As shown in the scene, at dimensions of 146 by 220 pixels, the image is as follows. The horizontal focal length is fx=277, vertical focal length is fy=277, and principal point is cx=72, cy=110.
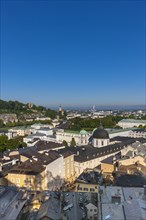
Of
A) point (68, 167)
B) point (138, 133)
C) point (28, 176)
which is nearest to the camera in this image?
point (28, 176)

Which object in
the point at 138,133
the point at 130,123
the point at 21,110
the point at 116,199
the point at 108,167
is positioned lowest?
the point at 138,133

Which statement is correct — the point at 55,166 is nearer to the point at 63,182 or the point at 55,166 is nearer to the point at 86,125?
the point at 63,182

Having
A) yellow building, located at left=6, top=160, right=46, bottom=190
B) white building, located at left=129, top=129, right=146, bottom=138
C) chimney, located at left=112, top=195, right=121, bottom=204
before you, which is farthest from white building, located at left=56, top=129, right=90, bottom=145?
chimney, located at left=112, top=195, right=121, bottom=204

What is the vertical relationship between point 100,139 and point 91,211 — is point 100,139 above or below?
above

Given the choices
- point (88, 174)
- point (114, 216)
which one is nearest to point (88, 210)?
point (114, 216)

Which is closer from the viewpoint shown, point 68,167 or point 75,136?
point 68,167

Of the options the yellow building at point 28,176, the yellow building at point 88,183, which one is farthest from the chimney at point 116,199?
the yellow building at point 28,176

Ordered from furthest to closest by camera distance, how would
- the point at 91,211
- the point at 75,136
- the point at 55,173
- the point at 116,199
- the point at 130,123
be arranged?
the point at 130,123 → the point at 75,136 → the point at 55,173 → the point at 91,211 → the point at 116,199

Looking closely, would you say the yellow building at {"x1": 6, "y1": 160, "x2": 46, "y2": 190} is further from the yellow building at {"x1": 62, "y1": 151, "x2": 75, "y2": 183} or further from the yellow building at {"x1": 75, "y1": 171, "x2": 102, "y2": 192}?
the yellow building at {"x1": 62, "y1": 151, "x2": 75, "y2": 183}

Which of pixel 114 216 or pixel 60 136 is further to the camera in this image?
pixel 60 136

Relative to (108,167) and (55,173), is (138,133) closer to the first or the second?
(108,167)

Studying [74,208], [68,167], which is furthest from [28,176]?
[68,167]
